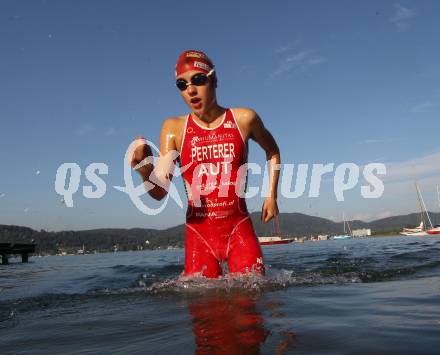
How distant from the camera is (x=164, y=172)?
5707mm

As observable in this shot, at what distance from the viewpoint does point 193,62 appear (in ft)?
19.0

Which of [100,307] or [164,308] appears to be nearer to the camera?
[164,308]

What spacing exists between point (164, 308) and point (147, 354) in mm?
1653

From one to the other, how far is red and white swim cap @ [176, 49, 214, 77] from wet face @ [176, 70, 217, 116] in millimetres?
68

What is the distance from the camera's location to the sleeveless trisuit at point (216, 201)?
219 inches

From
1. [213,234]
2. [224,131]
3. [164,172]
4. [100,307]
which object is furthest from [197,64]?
[100,307]

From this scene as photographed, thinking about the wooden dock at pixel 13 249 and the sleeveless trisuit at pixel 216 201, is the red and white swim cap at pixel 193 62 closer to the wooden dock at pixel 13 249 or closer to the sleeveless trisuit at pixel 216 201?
the sleeveless trisuit at pixel 216 201

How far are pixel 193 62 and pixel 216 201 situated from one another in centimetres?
190

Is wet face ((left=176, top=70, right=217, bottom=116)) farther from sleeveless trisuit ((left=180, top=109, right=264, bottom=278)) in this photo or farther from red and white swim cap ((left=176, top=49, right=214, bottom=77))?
sleeveless trisuit ((left=180, top=109, right=264, bottom=278))

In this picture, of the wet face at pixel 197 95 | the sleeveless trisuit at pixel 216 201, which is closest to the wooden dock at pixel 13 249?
the sleeveless trisuit at pixel 216 201

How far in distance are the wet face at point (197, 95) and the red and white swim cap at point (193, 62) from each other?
68 millimetres

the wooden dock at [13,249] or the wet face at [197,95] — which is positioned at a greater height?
the wet face at [197,95]

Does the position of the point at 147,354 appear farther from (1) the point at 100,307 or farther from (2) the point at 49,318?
(1) the point at 100,307

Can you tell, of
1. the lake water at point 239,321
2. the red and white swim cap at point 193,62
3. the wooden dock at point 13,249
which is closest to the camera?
the lake water at point 239,321
